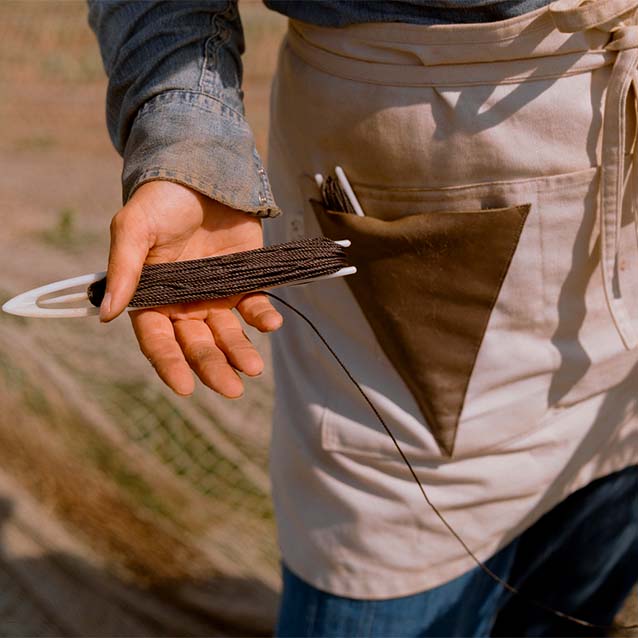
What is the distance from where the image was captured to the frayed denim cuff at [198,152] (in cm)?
83

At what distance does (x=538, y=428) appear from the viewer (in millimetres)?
1032

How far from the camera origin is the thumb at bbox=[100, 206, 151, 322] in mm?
748

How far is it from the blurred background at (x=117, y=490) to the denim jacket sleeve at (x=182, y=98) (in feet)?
3.95

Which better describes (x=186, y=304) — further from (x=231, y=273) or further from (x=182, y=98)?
(x=182, y=98)

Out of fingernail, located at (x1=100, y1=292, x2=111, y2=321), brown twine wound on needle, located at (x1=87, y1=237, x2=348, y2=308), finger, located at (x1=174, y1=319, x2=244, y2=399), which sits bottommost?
finger, located at (x1=174, y1=319, x2=244, y2=399)

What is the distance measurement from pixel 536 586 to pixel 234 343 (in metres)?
0.70

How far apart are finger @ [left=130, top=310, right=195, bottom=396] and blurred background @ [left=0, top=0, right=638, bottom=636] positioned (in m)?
1.17

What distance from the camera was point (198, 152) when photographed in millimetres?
840

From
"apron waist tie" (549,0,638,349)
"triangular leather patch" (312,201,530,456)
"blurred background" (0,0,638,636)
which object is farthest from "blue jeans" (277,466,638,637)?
"blurred background" (0,0,638,636)

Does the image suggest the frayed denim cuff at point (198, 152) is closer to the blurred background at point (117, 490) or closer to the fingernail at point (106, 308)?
the fingernail at point (106, 308)

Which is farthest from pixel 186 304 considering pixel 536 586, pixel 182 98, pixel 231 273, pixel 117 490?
pixel 117 490

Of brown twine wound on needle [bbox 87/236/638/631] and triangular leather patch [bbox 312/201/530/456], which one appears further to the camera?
triangular leather patch [bbox 312/201/530/456]

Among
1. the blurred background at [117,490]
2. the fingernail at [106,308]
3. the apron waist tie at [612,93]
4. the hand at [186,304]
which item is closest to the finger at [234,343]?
the hand at [186,304]

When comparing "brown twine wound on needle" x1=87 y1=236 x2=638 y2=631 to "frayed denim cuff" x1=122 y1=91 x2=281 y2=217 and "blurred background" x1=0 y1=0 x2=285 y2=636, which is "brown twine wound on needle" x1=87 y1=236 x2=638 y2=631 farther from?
"blurred background" x1=0 y1=0 x2=285 y2=636
